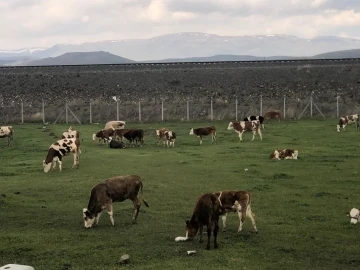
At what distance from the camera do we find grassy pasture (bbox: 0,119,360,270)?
41.2 ft

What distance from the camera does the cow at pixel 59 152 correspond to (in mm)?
25667

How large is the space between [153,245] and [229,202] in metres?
2.35

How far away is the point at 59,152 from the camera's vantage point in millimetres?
26203

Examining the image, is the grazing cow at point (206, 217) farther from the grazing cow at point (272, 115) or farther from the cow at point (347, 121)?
the grazing cow at point (272, 115)

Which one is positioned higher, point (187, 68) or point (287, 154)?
point (187, 68)

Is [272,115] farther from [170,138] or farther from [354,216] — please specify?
[354,216]

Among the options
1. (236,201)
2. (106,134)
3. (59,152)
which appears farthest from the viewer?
(106,134)

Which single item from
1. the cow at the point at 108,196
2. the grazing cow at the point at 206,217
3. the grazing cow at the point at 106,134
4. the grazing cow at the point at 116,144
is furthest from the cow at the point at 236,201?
the grazing cow at the point at 106,134

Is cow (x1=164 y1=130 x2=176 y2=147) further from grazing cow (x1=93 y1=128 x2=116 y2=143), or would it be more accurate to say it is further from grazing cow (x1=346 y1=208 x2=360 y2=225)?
grazing cow (x1=346 y1=208 x2=360 y2=225)

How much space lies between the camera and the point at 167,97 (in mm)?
61781

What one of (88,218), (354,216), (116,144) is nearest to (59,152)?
(116,144)

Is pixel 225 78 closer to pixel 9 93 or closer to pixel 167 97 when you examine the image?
pixel 167 97

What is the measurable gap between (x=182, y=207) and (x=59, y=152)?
10448 millimetres

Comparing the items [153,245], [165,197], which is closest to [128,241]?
[153,245]
